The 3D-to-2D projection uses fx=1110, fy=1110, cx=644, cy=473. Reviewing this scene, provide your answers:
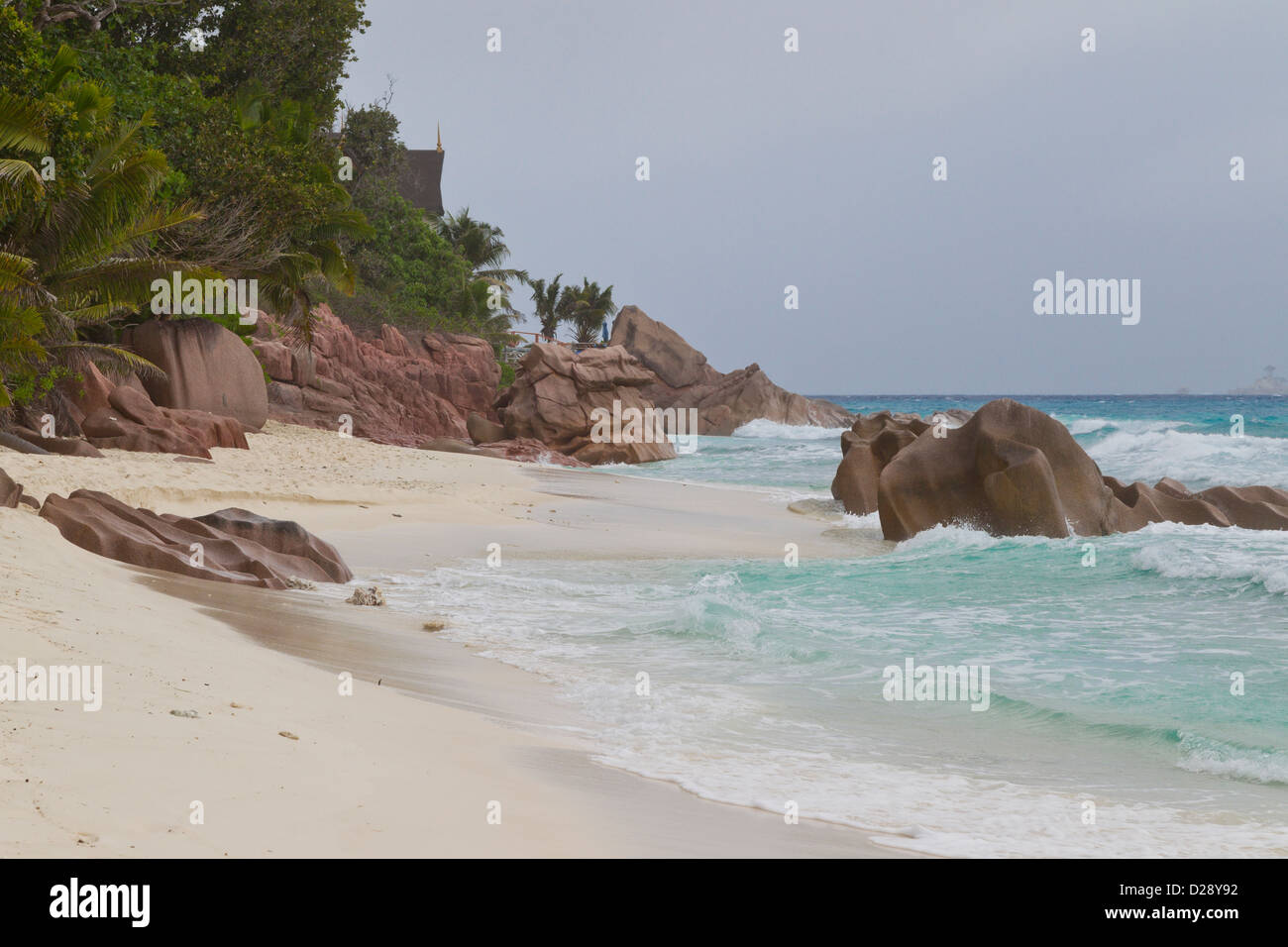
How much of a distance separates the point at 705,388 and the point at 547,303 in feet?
40.2

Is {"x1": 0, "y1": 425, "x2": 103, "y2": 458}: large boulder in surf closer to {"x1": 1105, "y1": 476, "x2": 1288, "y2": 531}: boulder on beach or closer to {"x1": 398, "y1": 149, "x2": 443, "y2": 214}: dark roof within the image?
{"x1": 1105, "y1": 476, "x2": 1288, "y2": 531}: boulder on beach

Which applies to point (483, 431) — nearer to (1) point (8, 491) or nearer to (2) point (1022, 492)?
(2) point (1022, 492)

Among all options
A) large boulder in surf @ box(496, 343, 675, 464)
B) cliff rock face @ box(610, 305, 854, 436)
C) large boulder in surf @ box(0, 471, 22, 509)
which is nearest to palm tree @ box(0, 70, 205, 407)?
large boulder in surf @ box(0, 471, 22, 509)

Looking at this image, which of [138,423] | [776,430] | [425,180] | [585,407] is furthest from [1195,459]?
[425,180]

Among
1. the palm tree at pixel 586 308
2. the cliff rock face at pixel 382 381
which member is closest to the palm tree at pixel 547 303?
the palm tree at pixel 586 308

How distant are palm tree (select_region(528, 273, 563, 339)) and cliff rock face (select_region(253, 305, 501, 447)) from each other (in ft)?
86.1

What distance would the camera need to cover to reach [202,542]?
29.9ft

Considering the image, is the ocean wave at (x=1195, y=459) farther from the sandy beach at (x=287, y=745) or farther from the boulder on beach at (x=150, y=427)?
the sandy beach at (x=287, y=745)

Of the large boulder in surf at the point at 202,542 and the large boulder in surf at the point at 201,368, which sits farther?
the large boulder in surf at the point at 201,368

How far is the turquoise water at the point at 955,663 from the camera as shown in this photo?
495 cm

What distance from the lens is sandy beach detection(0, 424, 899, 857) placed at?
3336mm

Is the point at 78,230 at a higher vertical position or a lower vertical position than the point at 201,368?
higher

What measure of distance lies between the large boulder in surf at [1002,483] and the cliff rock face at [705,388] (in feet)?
135
